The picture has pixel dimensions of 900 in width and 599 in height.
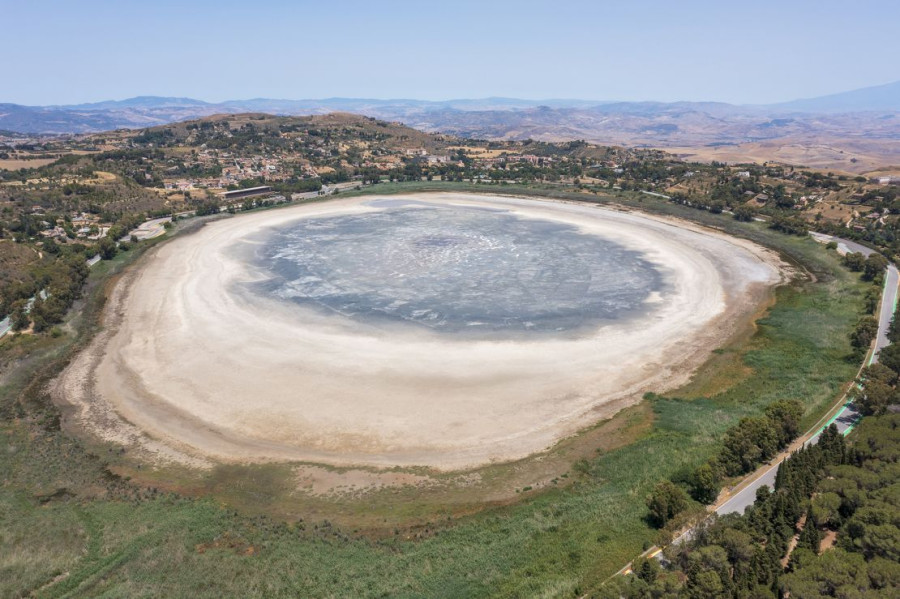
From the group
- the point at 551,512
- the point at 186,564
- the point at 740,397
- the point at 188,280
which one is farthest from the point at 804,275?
the point at 188,280

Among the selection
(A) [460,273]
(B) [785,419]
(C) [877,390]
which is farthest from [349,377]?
(C) [877,390]

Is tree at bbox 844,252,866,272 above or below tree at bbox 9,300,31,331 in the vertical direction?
above

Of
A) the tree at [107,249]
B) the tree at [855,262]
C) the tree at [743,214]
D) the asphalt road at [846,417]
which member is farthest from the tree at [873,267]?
the tree at [107,249]

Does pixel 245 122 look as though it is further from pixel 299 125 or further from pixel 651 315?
pixel 651 315

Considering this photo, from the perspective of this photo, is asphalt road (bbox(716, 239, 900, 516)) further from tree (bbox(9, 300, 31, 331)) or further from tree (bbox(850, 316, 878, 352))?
tree (bbox(9, 300, 31, 331))

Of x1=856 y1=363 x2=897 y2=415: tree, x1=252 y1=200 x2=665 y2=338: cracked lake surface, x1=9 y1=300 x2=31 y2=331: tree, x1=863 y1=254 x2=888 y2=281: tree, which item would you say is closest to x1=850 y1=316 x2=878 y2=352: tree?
x1=856 y1=363 x2=897 y2=415: tree

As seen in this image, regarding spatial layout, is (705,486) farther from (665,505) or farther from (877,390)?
(877,390)
